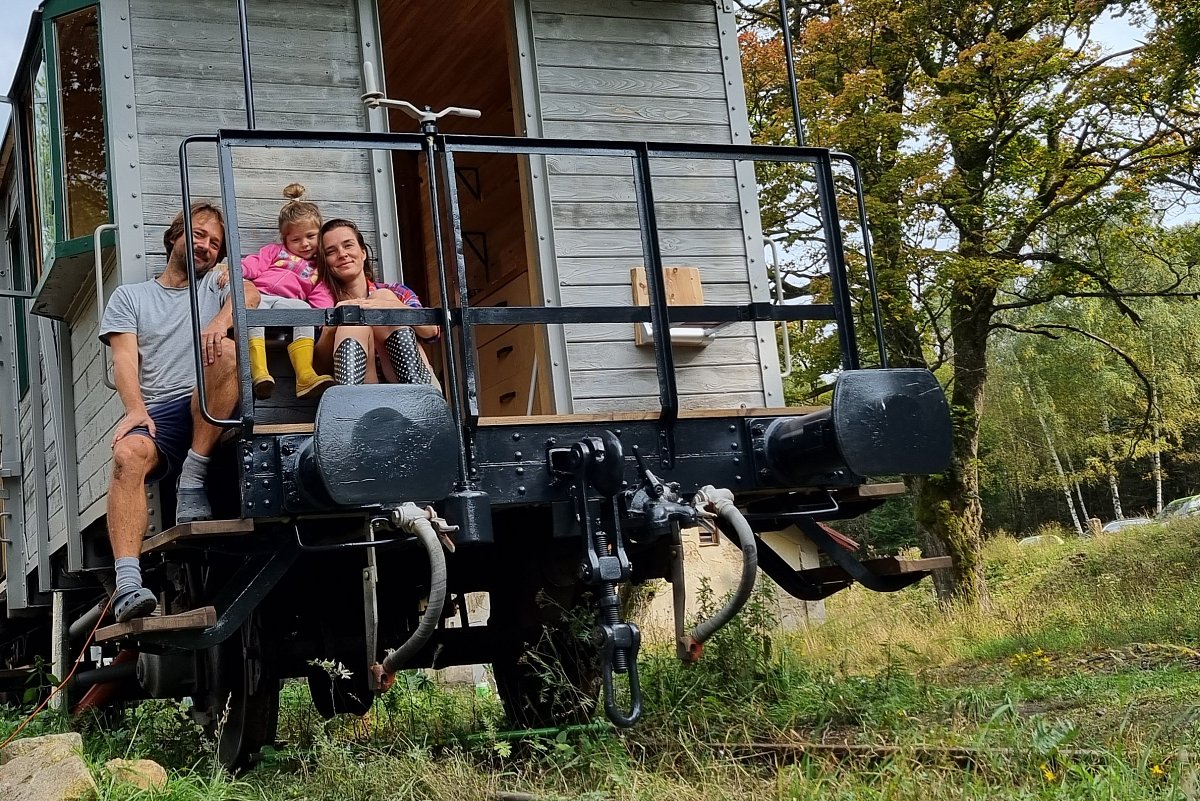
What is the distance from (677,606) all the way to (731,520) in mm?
422

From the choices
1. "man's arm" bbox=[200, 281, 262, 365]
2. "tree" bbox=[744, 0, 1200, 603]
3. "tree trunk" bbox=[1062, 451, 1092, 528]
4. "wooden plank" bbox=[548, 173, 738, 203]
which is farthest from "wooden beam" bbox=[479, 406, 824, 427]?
"tree trunk" bbox=[1062, 451, 1092, 528]

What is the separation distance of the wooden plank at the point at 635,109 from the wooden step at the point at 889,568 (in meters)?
2.16

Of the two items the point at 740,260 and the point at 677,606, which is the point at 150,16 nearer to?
the point at 740,260

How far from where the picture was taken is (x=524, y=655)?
5.84 m

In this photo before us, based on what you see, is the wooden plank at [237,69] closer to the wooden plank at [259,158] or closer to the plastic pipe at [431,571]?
the wooden plank at [259,158]

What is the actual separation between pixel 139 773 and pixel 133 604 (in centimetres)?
58

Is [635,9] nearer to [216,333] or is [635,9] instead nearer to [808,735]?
[216,333]

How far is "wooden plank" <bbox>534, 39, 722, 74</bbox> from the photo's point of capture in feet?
19.1

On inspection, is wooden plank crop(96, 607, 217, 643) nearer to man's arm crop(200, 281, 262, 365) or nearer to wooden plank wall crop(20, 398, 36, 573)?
man's arm crop(200, 281, 262, 365)

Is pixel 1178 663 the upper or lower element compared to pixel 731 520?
lower

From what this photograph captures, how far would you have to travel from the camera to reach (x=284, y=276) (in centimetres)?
502

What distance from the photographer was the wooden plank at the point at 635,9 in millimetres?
5871

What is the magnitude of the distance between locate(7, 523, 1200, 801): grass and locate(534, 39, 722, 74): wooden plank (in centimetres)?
257

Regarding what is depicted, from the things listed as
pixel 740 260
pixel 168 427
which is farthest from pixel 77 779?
pixel 740 260
